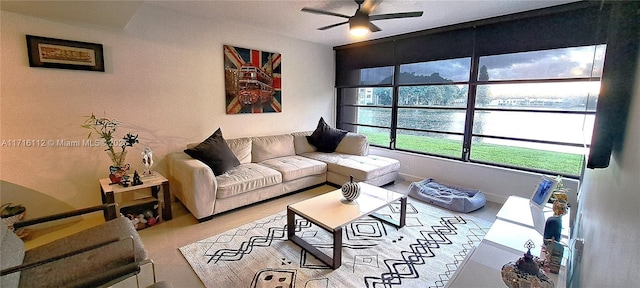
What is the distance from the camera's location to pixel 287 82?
4492mm

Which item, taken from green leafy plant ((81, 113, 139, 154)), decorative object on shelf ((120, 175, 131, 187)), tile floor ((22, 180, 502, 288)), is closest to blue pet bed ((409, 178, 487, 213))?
tile floor ((22, 180, 502, 288))

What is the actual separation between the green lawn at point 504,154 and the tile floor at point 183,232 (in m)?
0.67

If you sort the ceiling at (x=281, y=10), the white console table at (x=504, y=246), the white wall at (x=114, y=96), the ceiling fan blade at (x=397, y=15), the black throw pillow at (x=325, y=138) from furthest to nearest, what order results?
the black throw pillow at (x=325, y=138) < the ceiling fan blade at (x=397, y=15) < the white wall at (x=114, y=96) < the ceiling at (x=281, y=10) < the white console table at (x=504, y=246)

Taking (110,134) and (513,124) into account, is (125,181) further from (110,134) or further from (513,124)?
(513,124)

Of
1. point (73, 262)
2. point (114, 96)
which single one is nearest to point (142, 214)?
point (73, 262)

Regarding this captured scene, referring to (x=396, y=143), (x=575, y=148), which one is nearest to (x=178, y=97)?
(x=396, y=143)

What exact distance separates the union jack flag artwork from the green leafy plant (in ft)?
4.34

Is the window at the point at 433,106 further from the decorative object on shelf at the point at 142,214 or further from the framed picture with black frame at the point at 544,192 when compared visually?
the decorative object on shelf at the point at 142,214

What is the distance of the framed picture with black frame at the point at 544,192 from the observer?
2061 millimetres

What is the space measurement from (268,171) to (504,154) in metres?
3.19

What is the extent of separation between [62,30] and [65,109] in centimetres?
77

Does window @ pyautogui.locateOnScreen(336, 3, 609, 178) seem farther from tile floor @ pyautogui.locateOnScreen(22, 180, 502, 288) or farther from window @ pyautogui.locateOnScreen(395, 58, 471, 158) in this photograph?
tile floor @ pyautogui.locateOnScreen(22, 180, 502, 288)

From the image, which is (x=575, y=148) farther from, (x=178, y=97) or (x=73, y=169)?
(x=73, y=169)

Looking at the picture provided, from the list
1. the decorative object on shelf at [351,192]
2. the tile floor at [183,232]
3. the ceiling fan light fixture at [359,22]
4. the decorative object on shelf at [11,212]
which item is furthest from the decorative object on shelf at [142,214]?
the ceiling fan light fixture at [359,22]
